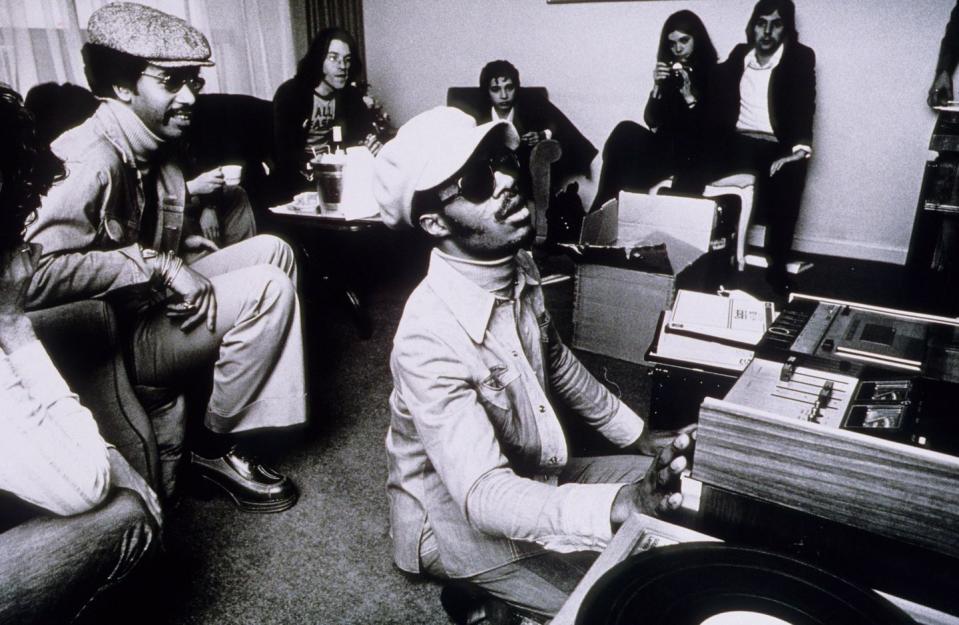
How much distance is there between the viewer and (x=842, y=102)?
4.22 m

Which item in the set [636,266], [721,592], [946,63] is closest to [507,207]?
[721,592]

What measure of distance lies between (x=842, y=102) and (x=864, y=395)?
4.15 m

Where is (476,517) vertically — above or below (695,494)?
below

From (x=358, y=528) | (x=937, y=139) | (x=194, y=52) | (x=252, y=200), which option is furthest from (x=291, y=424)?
(x=937, y=139)

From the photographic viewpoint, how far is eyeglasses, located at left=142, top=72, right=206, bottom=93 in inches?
77.0

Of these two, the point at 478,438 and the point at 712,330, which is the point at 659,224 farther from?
the point at 478,438

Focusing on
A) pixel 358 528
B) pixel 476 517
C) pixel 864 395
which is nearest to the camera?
pixel 864 395

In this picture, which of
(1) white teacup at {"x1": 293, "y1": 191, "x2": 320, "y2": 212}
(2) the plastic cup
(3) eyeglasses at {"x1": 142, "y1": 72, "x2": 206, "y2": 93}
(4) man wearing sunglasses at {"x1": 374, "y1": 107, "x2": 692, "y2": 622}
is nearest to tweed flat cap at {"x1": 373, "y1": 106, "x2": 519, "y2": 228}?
(4) man wearing sunglasses at {"x1": 374, "y1": 107, "x2": 692, "y2": 622}

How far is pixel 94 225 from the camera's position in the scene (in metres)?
1.78

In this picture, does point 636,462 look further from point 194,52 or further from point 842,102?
point 842,102

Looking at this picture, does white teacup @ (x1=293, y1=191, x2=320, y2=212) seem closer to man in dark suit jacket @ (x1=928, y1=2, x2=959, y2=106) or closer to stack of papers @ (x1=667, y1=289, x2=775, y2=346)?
stack of papers @ (x1=667, y1=289, x2=775, y2=346)

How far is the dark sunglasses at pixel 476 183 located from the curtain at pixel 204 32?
12.0ft

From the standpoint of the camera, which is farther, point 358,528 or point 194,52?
point 194,52

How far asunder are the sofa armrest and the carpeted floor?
294 millimetres
